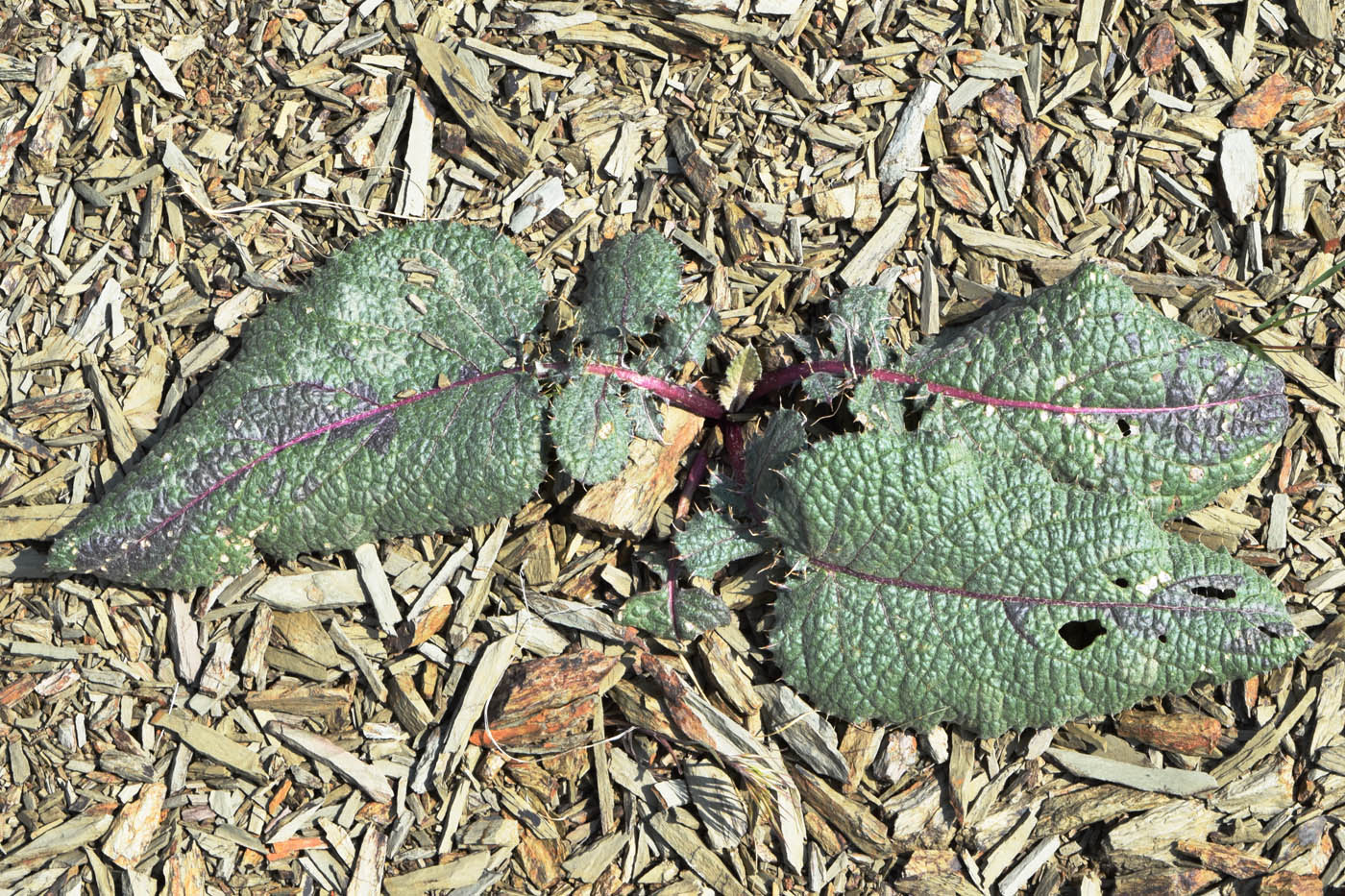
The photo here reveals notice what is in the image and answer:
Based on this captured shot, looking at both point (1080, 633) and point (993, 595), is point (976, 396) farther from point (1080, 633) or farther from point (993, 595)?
point (1080, 633)

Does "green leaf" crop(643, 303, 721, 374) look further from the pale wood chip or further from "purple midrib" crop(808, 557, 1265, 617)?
the pale wood chip

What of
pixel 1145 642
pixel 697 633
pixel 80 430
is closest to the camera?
pixel 1145 642

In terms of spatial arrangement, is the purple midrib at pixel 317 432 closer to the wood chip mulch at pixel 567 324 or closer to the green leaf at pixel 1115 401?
the wood chip mulch at pixel 567 324

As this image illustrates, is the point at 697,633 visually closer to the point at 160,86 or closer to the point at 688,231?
the point at 688,231

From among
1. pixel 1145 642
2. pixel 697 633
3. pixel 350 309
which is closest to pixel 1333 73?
pixel 1145 642

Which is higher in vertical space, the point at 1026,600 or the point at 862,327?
the point at 862,327

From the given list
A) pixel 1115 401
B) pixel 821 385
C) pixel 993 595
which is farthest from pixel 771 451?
pixel 1115 401
